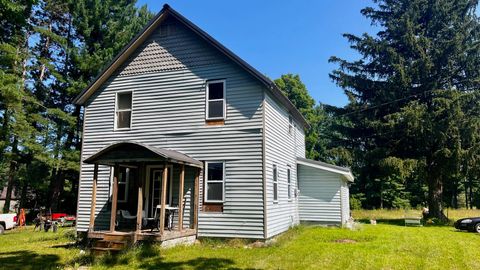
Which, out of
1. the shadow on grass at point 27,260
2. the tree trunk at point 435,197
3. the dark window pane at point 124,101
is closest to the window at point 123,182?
the dark window pane at point 124,101

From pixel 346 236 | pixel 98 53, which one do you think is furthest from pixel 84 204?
pixel 98 53

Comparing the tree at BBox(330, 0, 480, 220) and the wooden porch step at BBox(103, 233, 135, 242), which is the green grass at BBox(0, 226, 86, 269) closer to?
the wooden porch step at BBox(103, 233, 135, 242)

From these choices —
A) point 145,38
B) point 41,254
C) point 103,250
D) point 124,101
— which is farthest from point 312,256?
point 145,38

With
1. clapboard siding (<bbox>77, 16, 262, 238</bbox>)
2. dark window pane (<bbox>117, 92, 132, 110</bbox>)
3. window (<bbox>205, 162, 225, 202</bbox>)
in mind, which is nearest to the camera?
clapboard siding (<bbox>77, 16, 262, 238</bbox>)

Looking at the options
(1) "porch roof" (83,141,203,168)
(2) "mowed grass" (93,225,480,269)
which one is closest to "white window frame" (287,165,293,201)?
(2) "mowed grass" (93,225,480,269)

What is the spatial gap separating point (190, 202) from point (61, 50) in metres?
23.5

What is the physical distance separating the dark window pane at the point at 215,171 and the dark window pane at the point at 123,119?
4251mm

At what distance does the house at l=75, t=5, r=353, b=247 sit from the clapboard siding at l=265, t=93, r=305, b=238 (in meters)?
0.04

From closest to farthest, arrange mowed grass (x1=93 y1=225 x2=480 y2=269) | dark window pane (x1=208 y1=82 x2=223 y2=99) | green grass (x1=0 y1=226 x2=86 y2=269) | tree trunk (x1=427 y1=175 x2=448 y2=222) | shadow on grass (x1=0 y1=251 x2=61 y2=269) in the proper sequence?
1. mowed grass (x1=93 y1=225 x2=480 y2=269)
2. shadow on grass (x1=0 y1=251 x2=61 y2=269)
3. green grass (x1=0 y1=226 x2=86 y2=269)
4. dark window pane (x1=208 y1=82 x2=223 y2=99)
5. tree trunk (x1=427 y1=175 x2=448 y2=222)

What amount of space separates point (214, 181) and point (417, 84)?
19865 millimetres

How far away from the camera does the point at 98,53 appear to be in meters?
27.5

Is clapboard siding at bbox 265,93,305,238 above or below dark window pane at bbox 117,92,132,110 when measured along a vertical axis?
below

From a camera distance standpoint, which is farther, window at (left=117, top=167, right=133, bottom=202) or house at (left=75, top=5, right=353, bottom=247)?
window at (left=117, top=167, right=133, bottom=202)

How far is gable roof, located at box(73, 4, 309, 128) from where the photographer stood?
12.3 metres
